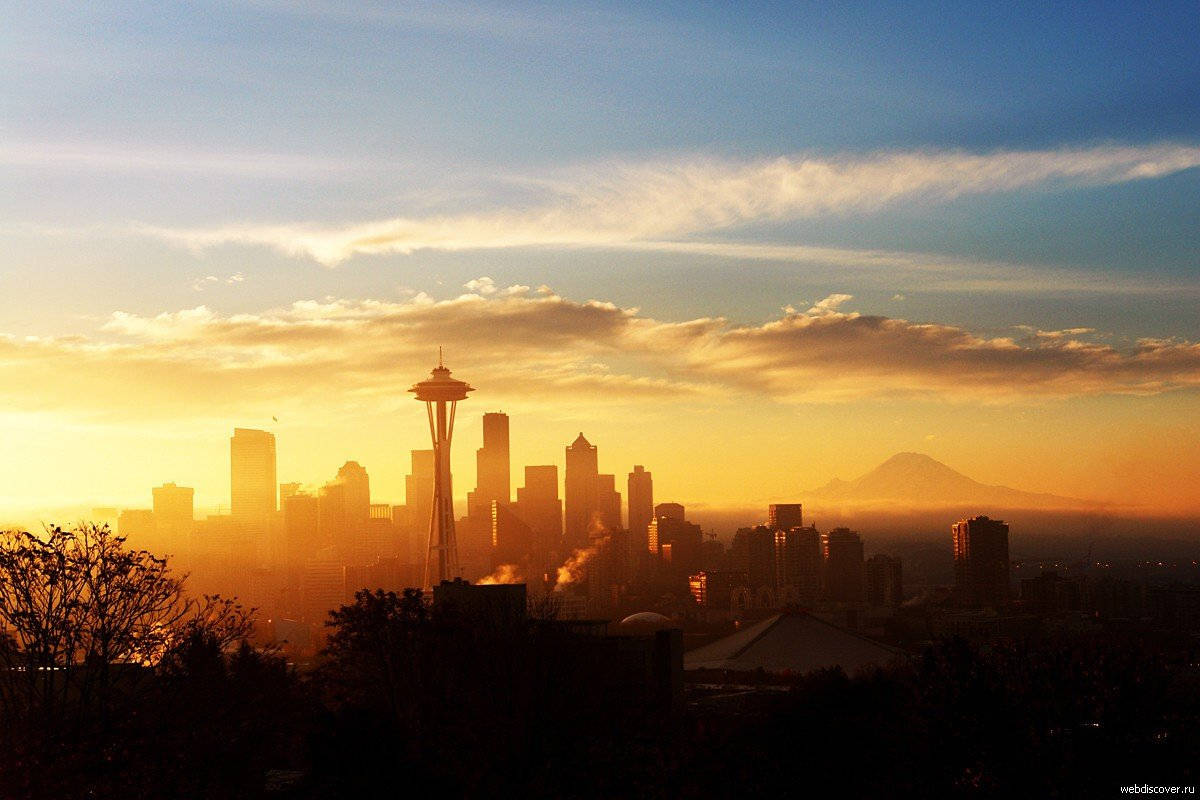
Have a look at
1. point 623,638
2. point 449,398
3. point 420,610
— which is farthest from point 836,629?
point 420,610

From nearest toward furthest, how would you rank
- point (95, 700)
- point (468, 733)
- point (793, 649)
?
point (468, 733) < point (95, 700) < point (793, 649)

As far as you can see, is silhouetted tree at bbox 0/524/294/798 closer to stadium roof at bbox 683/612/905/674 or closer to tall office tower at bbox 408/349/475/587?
stadium roof at bbox 683/612/905/674

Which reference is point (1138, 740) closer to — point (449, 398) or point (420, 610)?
point (420, 610)

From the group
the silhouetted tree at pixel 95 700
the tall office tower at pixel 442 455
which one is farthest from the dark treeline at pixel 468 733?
the tall office tower at pixel 442 455

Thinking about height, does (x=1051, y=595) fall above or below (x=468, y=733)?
below

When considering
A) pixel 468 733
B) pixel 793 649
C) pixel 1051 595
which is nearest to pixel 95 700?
pixel 468 733

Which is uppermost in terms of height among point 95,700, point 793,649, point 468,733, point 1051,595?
point 95,700

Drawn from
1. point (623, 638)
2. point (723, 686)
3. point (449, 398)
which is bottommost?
point (723, 686)

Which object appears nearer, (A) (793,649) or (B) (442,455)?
(A) (793,649)

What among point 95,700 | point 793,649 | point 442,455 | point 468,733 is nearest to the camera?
point 468,733

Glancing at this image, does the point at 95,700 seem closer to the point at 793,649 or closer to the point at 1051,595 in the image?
the point at 793,649

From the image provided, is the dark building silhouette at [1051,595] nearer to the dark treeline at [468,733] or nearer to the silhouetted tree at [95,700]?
the dark treeline at [468,733]
